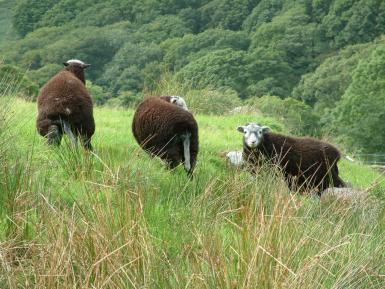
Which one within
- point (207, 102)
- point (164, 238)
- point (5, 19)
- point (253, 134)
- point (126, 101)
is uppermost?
point (164, 238)

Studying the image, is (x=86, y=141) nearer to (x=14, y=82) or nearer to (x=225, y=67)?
(x=14, y=82)

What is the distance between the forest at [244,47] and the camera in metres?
59.4

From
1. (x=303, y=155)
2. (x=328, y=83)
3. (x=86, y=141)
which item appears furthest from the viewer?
(x=328, y=83)

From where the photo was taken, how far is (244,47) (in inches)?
3880

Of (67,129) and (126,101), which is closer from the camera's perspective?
(67,129)

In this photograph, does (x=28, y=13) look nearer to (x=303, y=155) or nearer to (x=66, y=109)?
(x=303, y=155)

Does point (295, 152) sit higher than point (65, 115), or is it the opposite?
point (65, 115)

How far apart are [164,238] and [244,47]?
94.2 m

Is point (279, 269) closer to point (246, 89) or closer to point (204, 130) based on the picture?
point (204, 130)

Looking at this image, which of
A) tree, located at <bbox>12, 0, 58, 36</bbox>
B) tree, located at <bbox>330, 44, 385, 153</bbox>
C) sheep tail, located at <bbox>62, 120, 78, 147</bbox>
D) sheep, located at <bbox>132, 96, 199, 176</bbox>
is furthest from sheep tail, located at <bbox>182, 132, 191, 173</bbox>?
tree, located at <bbox>12, 0, 58, 36</bbox>

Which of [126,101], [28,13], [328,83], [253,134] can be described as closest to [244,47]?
[328,83]

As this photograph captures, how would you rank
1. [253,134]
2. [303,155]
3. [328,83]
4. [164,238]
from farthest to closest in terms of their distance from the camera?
[328,83]
[303,155]
[253,134]
[164,238]

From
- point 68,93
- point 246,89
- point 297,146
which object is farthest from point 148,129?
point 246,89

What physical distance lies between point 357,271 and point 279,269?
72 cm
